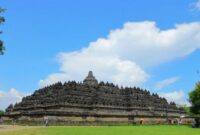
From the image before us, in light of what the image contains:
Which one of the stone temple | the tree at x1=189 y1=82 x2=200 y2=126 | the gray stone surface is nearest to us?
the tree at x1=189 y1=82 x2=200 y2=126

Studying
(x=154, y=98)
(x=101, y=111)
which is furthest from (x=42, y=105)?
(x=154, y=98)

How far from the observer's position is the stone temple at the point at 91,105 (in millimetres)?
68625

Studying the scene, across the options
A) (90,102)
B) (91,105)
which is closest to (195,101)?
(91,105)

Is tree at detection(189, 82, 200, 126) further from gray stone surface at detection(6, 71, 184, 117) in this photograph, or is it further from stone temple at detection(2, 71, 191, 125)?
gray stone surface at detection(6, 71, 184, 117)

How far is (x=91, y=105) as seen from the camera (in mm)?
74500

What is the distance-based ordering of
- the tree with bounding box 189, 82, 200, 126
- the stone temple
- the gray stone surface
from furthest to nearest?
the gray stone surface → the stone temple → the tree with bounding box 189, 82, 200, 126

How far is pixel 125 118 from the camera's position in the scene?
79062mm

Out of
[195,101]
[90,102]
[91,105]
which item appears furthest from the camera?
[90,102]

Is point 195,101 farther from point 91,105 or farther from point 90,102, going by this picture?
point 90,102

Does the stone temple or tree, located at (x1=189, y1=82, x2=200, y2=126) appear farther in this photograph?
the stone temple

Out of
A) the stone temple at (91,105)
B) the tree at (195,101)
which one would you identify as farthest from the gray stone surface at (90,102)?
the tree at (195,101)

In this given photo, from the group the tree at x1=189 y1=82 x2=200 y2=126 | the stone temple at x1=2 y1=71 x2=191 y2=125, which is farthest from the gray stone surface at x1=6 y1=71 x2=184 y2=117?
the tree at x1=189 y1=82 x2=200 y2=126

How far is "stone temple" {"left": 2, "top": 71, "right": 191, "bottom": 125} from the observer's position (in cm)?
6862

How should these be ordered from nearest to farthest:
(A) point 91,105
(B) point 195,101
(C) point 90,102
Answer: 1. (B) point 195,101
2. (A) point 91,105
3. (C) point 90,102
